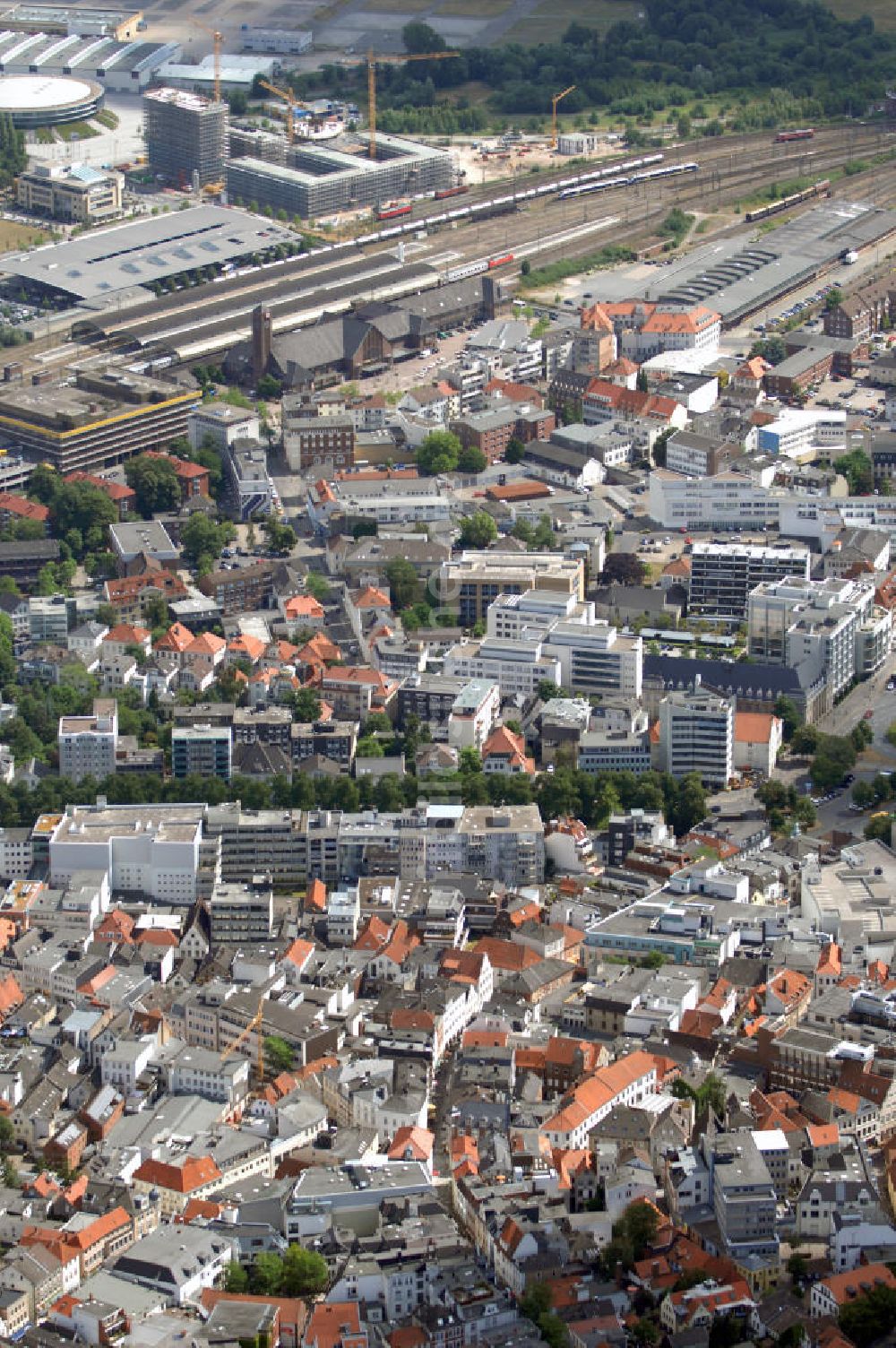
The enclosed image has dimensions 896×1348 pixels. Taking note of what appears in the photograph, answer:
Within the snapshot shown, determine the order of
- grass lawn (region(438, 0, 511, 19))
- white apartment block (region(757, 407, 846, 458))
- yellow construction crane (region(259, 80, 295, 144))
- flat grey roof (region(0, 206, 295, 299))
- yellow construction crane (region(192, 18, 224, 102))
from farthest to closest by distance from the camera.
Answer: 1. grass lawn (region(438, 0, 511, 19))
2. yellow construction crane (region(192, 18, 224, 102))
3. yellow construction crane (region(259, 80, 295, 144))
4. flat grey roof (region(0, 206, 295, 299))
5. white apartment block (region(757, 407, 846, 458))

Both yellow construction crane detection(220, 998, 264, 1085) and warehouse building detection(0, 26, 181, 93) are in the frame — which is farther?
warehouse building detection(0, 26, 181, 93)

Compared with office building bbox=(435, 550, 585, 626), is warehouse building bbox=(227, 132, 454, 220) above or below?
below

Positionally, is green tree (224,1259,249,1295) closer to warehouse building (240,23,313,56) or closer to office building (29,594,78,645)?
office building (29,594,78,645)

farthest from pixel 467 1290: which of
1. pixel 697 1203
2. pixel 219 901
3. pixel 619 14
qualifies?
pixel 619 14

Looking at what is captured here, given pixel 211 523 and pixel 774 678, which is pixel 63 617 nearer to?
pixel 211 523

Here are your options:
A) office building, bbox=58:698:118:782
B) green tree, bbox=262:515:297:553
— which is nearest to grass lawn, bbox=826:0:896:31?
green tree, bbox=262:515:297:553

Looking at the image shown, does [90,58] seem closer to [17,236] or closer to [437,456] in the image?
[17,236]
